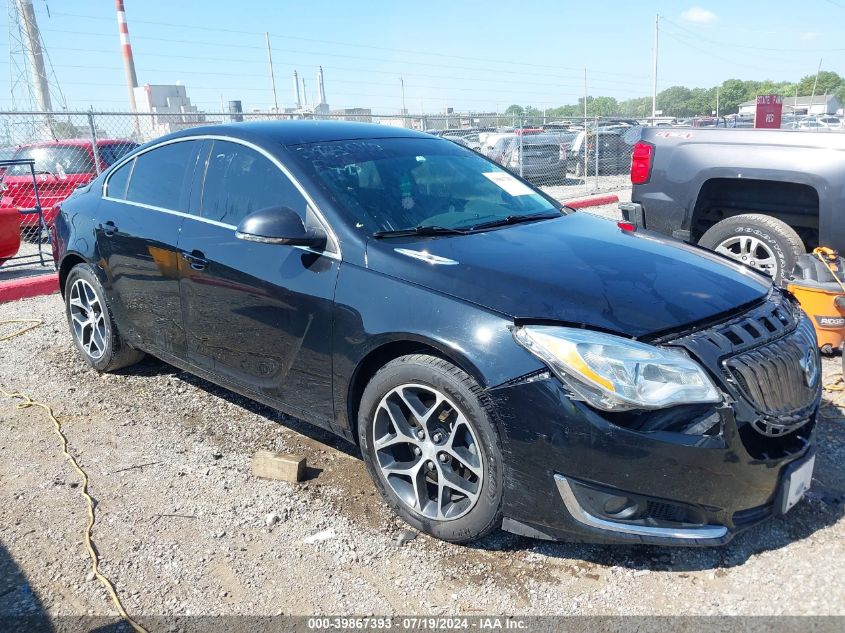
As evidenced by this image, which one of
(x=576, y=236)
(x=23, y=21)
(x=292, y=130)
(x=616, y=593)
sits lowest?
(x=616, y=593)

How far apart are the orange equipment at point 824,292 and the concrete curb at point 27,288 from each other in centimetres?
A: 672

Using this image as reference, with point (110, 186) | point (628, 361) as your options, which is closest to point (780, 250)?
point (628, 361)

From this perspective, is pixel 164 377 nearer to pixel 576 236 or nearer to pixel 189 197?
pixel 189 197

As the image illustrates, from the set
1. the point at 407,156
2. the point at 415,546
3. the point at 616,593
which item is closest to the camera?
the point at 616,593

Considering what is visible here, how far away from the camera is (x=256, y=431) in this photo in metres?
3.97

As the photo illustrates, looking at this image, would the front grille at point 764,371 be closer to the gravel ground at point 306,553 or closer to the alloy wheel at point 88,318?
the gravel ground at point 306,553

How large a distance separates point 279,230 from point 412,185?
785 millimetres

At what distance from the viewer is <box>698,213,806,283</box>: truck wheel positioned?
5.35 m

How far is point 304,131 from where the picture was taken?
3.77 metres

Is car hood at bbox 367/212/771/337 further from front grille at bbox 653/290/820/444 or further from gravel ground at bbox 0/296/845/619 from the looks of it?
gravel ground at bbox 0/296/845/619

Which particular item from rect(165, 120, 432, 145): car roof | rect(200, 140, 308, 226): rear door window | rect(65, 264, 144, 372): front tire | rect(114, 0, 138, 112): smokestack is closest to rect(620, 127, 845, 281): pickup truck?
rect(165, 120, 432, 145): car roof

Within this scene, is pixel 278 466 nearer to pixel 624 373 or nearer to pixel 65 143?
pixel 624 373

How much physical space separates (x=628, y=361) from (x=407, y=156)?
187cm

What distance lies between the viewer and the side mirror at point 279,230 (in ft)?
9.99
